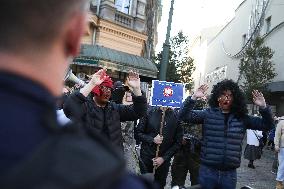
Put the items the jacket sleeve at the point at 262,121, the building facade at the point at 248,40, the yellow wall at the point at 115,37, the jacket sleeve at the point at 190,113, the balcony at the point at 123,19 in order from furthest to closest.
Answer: the building facade at the point at 248,40, the balcony at the point at 123,19, the yellow wall at the point at 115,37, the jacket sleeve at the point at 190,113, the jacket sleeve at the point at 262,121

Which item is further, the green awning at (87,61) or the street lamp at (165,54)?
the green awning at (87,61)

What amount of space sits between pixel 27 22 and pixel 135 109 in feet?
11.2

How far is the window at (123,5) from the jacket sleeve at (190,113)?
15375mm

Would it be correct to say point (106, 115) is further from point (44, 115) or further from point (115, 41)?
point (115, 41)

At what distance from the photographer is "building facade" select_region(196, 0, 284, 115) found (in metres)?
24.3

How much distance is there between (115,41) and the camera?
19281 mm

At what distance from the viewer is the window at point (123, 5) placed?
65.0ft

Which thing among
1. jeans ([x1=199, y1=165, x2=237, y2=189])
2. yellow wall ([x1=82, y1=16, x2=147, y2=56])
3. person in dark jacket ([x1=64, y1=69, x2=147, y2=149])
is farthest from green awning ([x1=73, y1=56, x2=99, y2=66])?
jeans ([x1=199, y1=165, x2=237, y2=189])

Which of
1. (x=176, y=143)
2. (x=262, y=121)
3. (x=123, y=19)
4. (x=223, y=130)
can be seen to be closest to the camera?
(x=223, y=130)

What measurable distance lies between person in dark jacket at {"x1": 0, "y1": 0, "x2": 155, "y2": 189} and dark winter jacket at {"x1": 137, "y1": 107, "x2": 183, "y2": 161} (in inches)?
198

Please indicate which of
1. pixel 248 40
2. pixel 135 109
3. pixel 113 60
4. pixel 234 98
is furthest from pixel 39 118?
pixel 248 40

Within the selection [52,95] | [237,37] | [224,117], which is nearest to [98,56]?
[224,117]

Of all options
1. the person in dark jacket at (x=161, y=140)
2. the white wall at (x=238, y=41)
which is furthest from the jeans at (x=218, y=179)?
the white wall at (x=238, y=41)

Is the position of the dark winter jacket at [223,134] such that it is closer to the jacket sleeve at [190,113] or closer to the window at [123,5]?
the jacket sleeve at [190,113]
